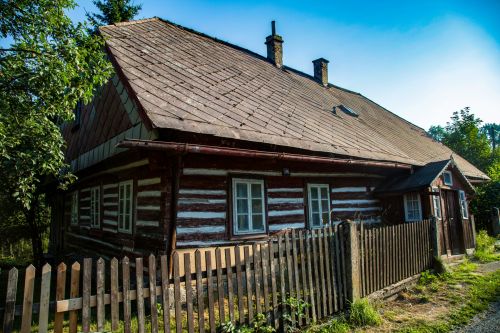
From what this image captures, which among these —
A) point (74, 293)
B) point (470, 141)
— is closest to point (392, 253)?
point (74, 293)

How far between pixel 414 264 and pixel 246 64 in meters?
8.90

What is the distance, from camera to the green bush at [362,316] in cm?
523

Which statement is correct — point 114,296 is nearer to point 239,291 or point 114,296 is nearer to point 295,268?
point 239,291

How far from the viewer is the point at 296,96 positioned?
1211 cm

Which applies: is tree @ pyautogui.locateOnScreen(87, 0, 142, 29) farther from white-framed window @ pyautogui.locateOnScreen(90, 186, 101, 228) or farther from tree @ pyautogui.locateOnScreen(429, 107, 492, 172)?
tree @ pyautogui.locateOnScreen(429, 107, 492, 172)

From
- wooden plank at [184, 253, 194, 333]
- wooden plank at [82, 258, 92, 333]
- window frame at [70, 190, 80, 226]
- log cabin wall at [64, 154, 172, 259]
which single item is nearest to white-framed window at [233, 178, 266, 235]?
log cabin wall at [64, 154, 172, 259]

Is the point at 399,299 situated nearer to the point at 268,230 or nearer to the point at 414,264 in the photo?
the point at 414,264

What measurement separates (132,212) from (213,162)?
251 centimetres

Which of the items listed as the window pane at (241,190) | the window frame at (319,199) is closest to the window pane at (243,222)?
the window pane at (241,190)

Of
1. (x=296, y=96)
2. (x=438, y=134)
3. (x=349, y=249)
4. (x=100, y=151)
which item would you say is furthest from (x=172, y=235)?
(x=438, y=134)

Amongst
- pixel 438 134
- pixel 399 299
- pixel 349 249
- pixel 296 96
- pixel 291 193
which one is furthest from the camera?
pixel 438 134

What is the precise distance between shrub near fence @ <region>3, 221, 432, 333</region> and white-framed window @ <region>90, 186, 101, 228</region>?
4.62 metres

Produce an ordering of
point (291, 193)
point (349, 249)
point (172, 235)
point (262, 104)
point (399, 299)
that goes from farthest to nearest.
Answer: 1. point (262, 104)
2. point (291, 193)
3. point (399, 299)
4. point (172, 235)
5. point (349, 249)

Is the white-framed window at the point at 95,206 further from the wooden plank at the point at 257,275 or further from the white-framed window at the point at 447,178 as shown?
the white-framed window at the point at 447,178
